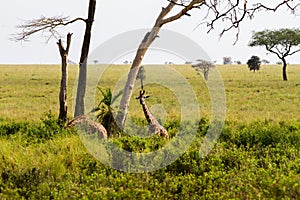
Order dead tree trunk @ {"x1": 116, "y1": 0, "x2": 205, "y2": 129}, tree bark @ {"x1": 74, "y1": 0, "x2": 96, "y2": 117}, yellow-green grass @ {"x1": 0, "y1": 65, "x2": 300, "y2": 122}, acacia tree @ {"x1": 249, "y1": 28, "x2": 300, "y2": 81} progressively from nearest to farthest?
dead tree trunk @ {"x1": 116, "y1": 0, "x2": 205, "y2": 129}
tree bark @ {"x1": 74, "y1": 0, "x2": 96, "y2": 117}
yellow-green grass @ {"x1": 0, "y1": 65, "x2": 300, "y2": 122}
acacia tree @ {"x1": 249, "y1": 28, "x2": 300, "y2": 81}

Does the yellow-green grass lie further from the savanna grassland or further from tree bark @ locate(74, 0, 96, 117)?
the savanna grassland

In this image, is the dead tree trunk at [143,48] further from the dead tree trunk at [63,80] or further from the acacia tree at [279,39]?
the acacia tree at [279,39]

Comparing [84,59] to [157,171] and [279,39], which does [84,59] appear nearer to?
[157,171]

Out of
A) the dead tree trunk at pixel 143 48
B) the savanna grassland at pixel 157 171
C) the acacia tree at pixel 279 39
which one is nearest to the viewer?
the savanna grassland at pixel 157 171

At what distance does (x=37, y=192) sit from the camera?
20.7 feet

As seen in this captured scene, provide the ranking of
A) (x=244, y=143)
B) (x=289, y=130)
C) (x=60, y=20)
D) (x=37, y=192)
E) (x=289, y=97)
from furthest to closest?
(x=289, y=97), (x=60, y=20), (x=289, y=130), (x=244, y=143), (x=37, y=192)

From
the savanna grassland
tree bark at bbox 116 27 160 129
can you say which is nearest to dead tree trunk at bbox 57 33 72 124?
the savanna grassland

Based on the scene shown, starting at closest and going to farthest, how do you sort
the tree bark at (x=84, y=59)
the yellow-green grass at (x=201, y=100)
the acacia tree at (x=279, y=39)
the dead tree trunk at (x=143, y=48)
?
the dead tree trunk at (x=143, y=48) < the tree bark at (x=84, y=59) < the yellow-green grass at (x=201, y=100) < the acacia tree at (x=279, y=39)

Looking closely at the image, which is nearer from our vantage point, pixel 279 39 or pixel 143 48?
pixel 143 48

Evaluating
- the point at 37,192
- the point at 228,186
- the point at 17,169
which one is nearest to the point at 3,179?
the point at 17,169

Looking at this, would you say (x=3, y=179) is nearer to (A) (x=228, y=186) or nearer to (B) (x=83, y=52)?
(A) (x=228, y=186)

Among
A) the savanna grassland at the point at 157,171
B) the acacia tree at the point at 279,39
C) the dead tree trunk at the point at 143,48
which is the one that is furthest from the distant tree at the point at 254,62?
the savanna grassland at the point at 157,171

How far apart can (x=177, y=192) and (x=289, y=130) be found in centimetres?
544

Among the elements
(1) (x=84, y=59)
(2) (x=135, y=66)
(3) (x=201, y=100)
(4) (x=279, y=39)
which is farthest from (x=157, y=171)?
(4) (x=279, y=39)
